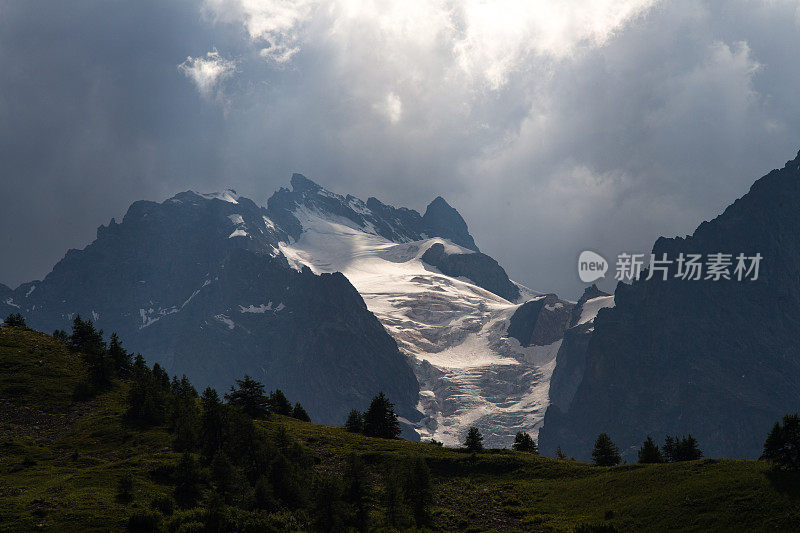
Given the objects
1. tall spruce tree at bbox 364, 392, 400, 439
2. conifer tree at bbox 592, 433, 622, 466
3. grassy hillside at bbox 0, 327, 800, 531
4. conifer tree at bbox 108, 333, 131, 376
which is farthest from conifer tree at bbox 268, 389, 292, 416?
conifer tree at bbox 592, 433, 622, 466

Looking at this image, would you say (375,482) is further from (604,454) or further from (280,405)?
(280,405)

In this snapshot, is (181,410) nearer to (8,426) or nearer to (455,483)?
(8,426)

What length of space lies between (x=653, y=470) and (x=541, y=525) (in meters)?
16.8

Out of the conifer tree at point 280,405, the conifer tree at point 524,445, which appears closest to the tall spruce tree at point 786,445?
the conifer tree at point 524,445

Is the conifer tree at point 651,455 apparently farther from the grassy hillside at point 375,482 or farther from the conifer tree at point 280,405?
the conifer tree at point 280,405

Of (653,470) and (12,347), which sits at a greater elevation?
(12,347)

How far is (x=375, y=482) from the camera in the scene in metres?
80.2

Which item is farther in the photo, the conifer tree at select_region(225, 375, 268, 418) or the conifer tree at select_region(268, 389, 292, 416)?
the conifer tree at select_region(268, 389, 292, 416)

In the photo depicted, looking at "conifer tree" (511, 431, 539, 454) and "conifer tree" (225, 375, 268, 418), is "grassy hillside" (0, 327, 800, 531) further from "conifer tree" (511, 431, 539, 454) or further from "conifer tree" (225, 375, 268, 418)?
"conifer tree" (511, 431, 539, 454)

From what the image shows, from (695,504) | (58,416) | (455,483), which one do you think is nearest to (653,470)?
(695,504)

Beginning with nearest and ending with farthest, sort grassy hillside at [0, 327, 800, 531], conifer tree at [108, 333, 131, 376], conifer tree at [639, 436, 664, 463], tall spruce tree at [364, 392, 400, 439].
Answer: grassy hillside at [0, 327, 800, 531]
conifer tree at [639, 436, 664, 463]
tall spruce tree at [364, 392, 400, 439]
conifer tree at [108, 333, 131, 376]

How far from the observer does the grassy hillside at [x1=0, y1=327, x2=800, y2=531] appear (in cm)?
5484

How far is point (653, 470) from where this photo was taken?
235 feet

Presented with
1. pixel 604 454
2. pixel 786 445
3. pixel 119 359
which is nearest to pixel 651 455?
pixel 604 454
